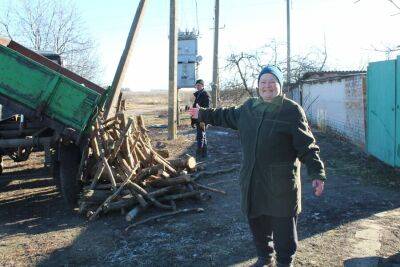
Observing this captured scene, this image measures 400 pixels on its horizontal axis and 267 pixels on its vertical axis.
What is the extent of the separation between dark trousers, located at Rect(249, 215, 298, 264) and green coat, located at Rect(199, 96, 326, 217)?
11 cm

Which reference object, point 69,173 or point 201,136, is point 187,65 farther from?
point 69,173

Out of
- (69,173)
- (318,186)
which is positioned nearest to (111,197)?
(69,173)

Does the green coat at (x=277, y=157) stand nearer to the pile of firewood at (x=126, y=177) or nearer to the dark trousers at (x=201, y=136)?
the pile of firewood at (x=126, y=177)

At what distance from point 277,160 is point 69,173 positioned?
421 centimetres

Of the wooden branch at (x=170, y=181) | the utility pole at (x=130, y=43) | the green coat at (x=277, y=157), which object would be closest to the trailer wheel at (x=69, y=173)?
the wooden branch at (x=170, y=181)

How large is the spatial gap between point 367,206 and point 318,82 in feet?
41.2

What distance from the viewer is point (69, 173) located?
7.02 metres

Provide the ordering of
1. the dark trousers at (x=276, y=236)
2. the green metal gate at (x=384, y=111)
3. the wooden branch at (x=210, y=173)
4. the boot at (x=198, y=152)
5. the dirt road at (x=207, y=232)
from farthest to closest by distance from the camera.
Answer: the boot at (x=198, y=152) → the wooden branch at (x=210, y=173) → the green metal gate at (x=384, y=111) → the dirt road at (x=207, y=232) → the dark trousers at (x=276, y=236)

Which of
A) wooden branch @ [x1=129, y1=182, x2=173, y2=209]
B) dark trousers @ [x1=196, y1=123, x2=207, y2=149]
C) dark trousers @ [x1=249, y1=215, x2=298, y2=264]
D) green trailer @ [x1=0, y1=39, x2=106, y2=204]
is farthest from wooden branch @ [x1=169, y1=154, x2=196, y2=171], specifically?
dark trousers @ [x1=249, y1=215, x2=298, y2=264]

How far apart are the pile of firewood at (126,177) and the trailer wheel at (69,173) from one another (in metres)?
0.17

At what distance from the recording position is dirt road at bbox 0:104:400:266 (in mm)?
4773

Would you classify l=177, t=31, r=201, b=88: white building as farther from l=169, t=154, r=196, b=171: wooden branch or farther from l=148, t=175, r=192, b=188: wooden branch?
l=148, t=175, r=192, b=188: wooden branch

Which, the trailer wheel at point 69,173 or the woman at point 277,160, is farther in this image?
the trailer wheel at point 69,173

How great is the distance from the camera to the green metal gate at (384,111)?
26.4ft
